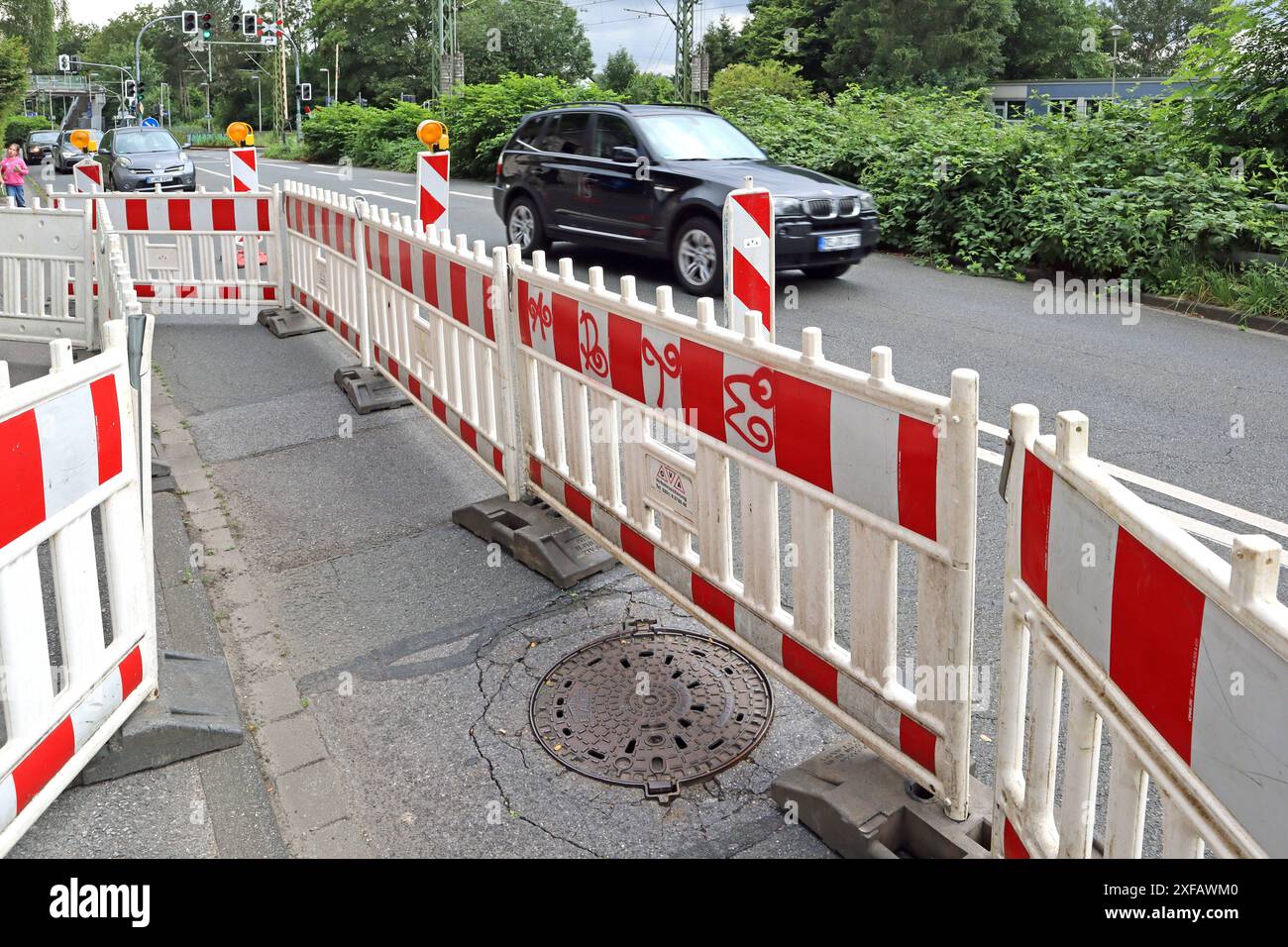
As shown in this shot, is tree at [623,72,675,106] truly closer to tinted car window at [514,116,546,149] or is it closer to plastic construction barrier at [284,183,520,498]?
tinted car window at [514,116,546,149]

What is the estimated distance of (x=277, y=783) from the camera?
3.96m

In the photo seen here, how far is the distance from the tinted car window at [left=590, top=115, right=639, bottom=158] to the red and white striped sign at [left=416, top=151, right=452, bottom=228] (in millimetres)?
3013

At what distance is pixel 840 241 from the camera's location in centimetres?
1225

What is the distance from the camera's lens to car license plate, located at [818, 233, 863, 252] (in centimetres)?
1214

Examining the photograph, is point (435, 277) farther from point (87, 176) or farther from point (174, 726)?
point (87, 176)

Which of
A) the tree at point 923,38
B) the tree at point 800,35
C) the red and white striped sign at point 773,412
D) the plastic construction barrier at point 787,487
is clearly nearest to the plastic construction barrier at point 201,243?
the plastic construction barrier at point 787,487

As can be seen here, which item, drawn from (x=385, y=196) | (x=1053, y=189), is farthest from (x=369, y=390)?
(x=385, y=196)

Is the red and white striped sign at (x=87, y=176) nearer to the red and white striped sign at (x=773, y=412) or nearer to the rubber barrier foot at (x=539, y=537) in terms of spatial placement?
the rubber barrier foot at (x=539, y=537)

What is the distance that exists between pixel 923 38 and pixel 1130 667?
215 feet

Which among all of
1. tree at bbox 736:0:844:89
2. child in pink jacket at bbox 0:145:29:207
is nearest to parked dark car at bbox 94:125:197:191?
child in pink jacket at bbox 0:145:29:207

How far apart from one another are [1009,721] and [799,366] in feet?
3.79

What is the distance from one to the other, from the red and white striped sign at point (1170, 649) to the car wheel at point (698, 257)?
30.9 feet

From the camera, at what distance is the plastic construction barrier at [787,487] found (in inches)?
127

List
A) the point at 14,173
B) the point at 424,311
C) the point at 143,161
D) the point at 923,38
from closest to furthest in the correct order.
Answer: the point at 424,311
the point at 14,173
the point at 143,161
the point at 923,38
